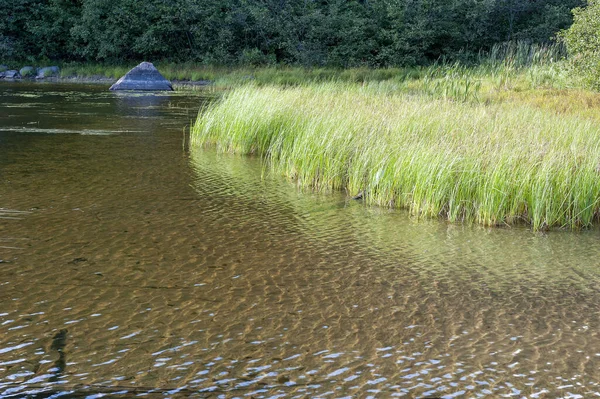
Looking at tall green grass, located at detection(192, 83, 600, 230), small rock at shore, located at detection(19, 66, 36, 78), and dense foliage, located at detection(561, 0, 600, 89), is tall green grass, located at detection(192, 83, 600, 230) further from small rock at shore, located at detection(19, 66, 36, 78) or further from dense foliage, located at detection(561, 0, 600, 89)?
small rock at shore, located at detection(19, 66, 36, 78)

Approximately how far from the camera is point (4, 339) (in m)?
3.77

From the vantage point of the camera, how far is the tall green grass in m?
7.05

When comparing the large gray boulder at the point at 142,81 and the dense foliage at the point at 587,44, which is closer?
the dense foliage at the point at 587,44

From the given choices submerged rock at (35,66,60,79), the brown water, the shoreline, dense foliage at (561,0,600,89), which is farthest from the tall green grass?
submerged rock at (35,66,60,79)

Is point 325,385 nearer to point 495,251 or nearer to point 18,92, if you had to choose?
point 495,251

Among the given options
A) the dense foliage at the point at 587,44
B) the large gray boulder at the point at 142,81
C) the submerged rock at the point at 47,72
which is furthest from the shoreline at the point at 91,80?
the dense foliage at the point at 587,44

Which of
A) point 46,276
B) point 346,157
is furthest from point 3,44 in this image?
point 46,276

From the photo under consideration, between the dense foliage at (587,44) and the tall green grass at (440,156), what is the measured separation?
4.33 m

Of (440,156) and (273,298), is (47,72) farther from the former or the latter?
(273,298)

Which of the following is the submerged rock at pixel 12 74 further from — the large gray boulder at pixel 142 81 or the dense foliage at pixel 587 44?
the dense foliage at pixel 587 44

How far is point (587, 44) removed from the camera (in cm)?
1486

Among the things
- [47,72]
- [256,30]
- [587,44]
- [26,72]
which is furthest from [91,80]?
[587,44]

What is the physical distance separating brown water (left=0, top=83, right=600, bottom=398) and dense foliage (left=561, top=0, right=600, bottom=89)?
8.69 meters

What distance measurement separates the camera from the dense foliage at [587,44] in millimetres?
14241
